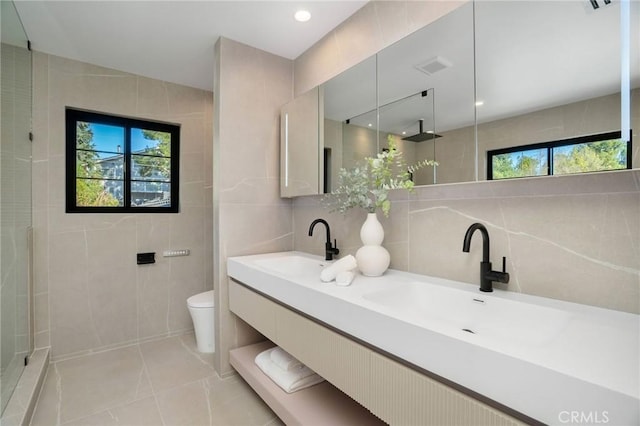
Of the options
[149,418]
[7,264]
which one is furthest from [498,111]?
[7,264]

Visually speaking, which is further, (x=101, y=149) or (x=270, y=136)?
(x=101, y=149)

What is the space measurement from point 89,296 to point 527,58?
3.43m

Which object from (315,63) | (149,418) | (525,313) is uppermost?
(315,63)

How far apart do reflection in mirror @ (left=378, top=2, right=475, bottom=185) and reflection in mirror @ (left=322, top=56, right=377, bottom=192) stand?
167mm

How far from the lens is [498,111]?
123 centimetres

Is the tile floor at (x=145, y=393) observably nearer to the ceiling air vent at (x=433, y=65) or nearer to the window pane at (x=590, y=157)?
the window pane at (x=590, y=157)

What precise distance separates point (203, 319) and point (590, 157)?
104 inches

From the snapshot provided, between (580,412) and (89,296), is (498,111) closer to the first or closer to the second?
(580,412)

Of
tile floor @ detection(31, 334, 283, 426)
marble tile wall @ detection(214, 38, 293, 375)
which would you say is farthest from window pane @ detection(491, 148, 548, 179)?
tile floor @ detection(31, 334, 283, 426)

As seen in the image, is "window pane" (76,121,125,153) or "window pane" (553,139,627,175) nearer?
"window pane" (553,139,627,175)

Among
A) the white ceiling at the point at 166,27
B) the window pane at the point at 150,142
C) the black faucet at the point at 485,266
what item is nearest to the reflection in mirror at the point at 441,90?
the black faucet at the point at 485,266

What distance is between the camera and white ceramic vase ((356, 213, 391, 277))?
1.57 meters

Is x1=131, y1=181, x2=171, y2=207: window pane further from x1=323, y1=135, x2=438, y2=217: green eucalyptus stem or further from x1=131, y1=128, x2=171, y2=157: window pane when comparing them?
x1=323, y1=135, x2=438, y2=217: green eucalyptus stem

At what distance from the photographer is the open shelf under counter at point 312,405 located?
58.1 inches
